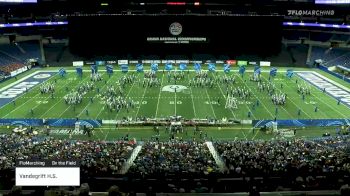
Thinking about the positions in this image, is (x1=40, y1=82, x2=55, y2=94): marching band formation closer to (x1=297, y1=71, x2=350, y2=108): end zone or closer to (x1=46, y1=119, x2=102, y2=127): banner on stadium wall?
(x1=46, y1=119, x2=102, y2=127): banner on stadium wall

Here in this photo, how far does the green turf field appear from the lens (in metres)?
33.9

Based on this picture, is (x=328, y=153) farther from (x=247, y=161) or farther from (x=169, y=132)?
(x=169, y=132)

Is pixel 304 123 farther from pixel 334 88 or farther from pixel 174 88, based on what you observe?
pixel 334 88

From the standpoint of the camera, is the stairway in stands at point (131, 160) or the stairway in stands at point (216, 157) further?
the stairway in stands at point (216, 157)

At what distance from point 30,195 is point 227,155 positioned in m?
11.3

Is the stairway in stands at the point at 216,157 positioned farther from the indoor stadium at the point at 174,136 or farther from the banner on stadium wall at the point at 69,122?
the banner on stadium wall at the point at 69,122

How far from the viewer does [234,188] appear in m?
13.0
